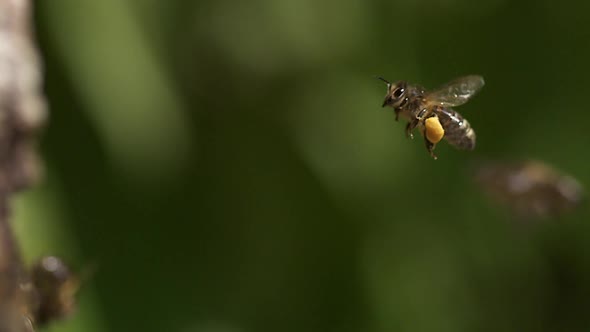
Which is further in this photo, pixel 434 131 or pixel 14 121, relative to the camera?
pixel 434 131

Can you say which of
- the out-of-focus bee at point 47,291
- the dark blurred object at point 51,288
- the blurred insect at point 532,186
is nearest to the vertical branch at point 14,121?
the out-of-focus bee at point 47,291

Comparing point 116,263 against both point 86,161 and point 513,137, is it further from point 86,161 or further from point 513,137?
point 513,137

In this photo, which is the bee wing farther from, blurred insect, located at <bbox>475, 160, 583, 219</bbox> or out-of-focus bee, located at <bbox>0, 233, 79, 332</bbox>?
blurred insect, located at <bbox>475, 160, 583, 219</bbox>

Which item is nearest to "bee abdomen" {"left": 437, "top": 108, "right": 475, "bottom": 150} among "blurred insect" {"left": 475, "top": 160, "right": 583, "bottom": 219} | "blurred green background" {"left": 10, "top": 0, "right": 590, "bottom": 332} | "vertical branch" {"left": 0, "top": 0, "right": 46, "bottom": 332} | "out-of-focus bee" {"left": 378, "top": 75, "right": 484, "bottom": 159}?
"out-of-focus bee" {"left": 378, "top": 75, "right": 484, "bottom": 159}

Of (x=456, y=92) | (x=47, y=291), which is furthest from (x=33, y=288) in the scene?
(x=456, y=92)

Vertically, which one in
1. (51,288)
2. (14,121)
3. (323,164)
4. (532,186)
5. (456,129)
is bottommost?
(532,186)

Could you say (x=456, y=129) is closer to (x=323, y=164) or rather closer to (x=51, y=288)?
(x=51, y=288)

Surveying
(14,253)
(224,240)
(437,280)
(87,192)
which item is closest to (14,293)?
(14,253)
